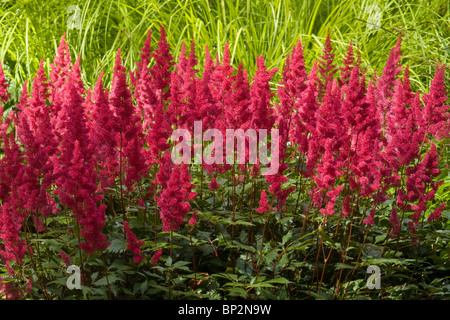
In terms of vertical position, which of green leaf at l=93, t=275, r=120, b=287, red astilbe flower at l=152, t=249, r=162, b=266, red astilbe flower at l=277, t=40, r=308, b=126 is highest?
red astilbe flower at l=277, t=40, r=308, b=126

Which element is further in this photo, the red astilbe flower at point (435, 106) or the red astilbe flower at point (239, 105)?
the red astilbe flower at point (435, 106)

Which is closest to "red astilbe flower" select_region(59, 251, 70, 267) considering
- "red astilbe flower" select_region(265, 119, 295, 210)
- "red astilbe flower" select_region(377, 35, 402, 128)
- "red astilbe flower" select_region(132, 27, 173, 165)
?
"red astilbe flower" select_region(132, 27, 173, 165)

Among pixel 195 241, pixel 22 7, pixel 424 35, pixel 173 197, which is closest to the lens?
pixel 173 197

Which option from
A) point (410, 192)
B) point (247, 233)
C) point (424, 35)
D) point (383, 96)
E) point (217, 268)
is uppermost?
point (424, 35)

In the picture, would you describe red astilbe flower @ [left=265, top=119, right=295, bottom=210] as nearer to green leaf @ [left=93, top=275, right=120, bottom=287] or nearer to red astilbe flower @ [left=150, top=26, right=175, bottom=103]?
red astilbe flower @ [left=150, top=26, right=175, bottom=103]

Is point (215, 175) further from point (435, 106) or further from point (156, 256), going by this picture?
point (435, 106)

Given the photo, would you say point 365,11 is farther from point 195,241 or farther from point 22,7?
point 195,241

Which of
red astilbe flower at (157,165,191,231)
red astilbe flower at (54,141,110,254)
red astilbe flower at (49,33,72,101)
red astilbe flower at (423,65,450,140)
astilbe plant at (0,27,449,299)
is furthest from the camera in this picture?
red astilbe flower at (49,33,72,101)

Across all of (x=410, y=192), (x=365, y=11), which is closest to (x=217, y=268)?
(x=410, y=192)

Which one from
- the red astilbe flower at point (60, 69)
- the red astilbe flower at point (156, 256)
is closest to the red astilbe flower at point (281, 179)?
the red astilbe flower at point (156, 256)

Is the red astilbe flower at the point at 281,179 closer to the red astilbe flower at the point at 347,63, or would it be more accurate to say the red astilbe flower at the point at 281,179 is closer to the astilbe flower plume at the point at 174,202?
the astilbe flower plume at the point at 174,202

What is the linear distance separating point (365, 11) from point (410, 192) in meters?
5.54

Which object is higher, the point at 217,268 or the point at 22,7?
the point at 22,7
